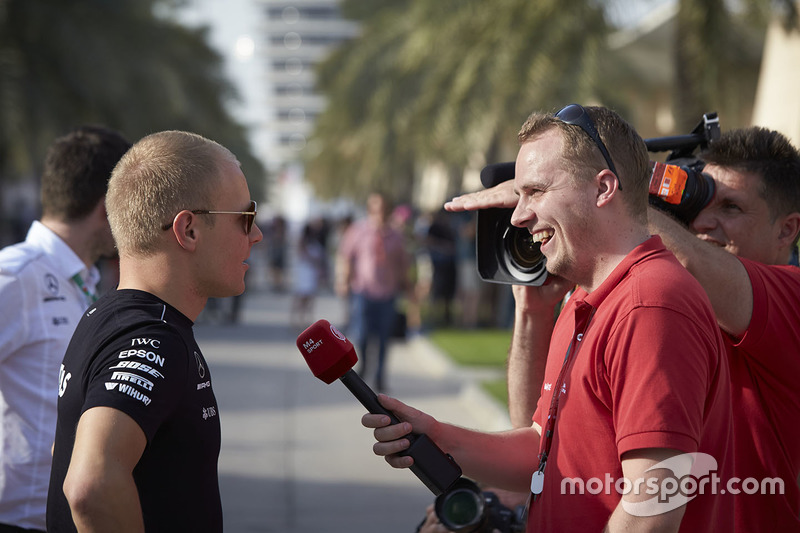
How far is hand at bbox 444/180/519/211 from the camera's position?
2.55 metres

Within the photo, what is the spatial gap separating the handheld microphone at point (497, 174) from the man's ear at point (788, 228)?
0.86m

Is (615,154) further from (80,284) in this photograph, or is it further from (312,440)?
(312,440)

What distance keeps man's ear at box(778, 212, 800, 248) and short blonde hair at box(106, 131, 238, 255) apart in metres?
1.73

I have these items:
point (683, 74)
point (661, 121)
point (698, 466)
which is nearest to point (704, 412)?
point (698, 466)

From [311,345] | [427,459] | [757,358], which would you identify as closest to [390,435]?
[427,459]

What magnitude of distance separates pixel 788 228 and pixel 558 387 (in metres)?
1.11

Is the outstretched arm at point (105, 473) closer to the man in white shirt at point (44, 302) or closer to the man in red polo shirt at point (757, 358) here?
the man in white shirt at point (44, 302)

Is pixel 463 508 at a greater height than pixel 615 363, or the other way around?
pixel 615 363

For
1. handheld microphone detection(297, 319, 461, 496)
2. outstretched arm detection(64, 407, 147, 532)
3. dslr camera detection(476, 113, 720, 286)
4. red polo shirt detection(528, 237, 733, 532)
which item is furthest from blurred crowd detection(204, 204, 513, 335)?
outstretched arm detection(64, 407, 147, 532)

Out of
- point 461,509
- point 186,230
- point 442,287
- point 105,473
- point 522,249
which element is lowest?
point 442,287

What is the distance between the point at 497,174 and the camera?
8.71 feet

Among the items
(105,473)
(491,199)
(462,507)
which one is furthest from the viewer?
(491,199)

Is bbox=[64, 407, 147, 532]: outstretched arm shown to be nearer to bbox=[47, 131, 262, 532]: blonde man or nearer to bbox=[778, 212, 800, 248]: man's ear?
A: bbox=[47, 131, 262, 532]: blonde man

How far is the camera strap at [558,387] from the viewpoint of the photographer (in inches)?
82.6
